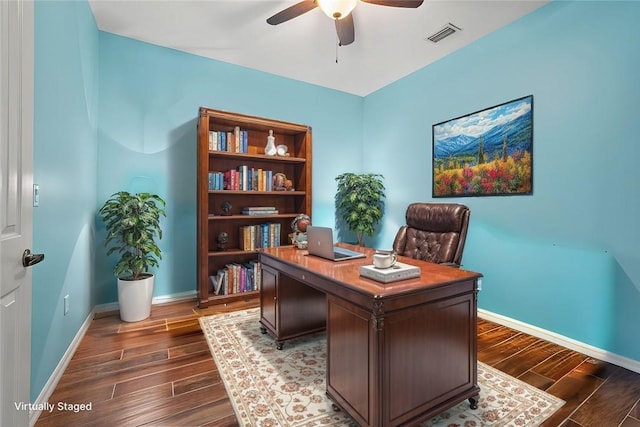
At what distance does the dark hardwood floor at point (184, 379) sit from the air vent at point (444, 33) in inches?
112

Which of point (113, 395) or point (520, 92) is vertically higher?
point (520, 92)

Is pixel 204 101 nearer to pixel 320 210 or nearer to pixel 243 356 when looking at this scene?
pixel 320 210

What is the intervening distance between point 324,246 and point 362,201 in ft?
6.92

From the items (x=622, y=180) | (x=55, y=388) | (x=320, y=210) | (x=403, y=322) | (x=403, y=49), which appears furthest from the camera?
(x=320, y=210)

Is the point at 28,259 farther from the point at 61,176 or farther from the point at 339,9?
the point at 339,9

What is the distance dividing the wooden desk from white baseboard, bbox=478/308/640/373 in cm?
129

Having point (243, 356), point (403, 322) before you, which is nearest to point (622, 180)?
point (403, 322)

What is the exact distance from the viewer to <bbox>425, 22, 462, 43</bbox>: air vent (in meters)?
2.75

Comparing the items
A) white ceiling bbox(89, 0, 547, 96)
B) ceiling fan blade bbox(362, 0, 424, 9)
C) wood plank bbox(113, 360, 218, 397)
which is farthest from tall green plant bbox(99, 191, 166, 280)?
ceiling fan blade bbox(362, 0, 424, 9)

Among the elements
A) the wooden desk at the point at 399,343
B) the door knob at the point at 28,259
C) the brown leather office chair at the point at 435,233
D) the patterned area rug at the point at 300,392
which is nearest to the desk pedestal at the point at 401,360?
the wooden desk at the point at 399,343

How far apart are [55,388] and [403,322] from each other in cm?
204

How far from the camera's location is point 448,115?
10.6ft

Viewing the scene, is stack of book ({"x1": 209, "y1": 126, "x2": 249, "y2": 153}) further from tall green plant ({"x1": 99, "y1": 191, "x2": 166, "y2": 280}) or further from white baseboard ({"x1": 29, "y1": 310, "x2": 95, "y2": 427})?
white baseboard ({"x1": 29, "y1": 310, "x2": 95, "y2": 427})

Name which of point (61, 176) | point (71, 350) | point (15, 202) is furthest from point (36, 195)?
point (71, 350)
